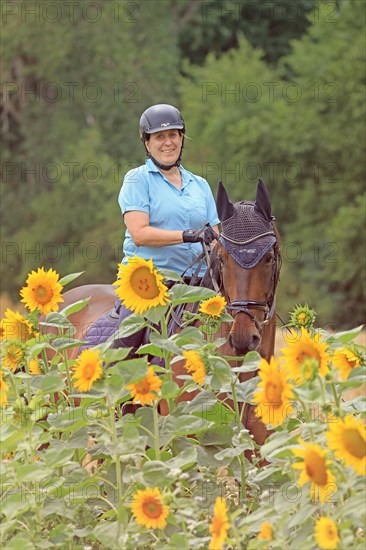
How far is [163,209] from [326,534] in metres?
3.66

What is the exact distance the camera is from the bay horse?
6680 mm

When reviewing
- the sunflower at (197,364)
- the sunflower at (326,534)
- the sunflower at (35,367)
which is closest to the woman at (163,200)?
the sunflower at (35,367)

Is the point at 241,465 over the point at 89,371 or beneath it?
beneath

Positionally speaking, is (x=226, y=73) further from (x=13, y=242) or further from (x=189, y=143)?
(x=13, y=242)

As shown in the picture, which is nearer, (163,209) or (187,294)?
(187,294)

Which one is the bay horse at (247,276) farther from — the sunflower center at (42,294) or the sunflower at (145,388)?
the sunflower at (145,388)

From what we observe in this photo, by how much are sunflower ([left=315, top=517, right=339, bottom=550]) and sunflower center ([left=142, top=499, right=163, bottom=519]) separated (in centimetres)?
69

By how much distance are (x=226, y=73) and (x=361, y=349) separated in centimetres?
2527

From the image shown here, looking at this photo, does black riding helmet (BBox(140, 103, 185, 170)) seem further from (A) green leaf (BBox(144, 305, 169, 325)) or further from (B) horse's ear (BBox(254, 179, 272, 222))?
(A) green leaf (BBox(144, 305, 169, 325))

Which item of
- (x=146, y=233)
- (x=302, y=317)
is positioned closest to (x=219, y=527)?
(x=302, y=317)

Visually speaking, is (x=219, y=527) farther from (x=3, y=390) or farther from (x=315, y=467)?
(x=3, y=390)

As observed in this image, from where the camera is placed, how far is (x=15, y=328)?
18.9ft

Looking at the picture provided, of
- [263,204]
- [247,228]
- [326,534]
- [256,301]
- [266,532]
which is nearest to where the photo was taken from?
[326,534]

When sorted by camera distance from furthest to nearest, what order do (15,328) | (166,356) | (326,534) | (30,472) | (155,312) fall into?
(15,328) < (166,356) < (155,312) < (30,472) < (326,534)
